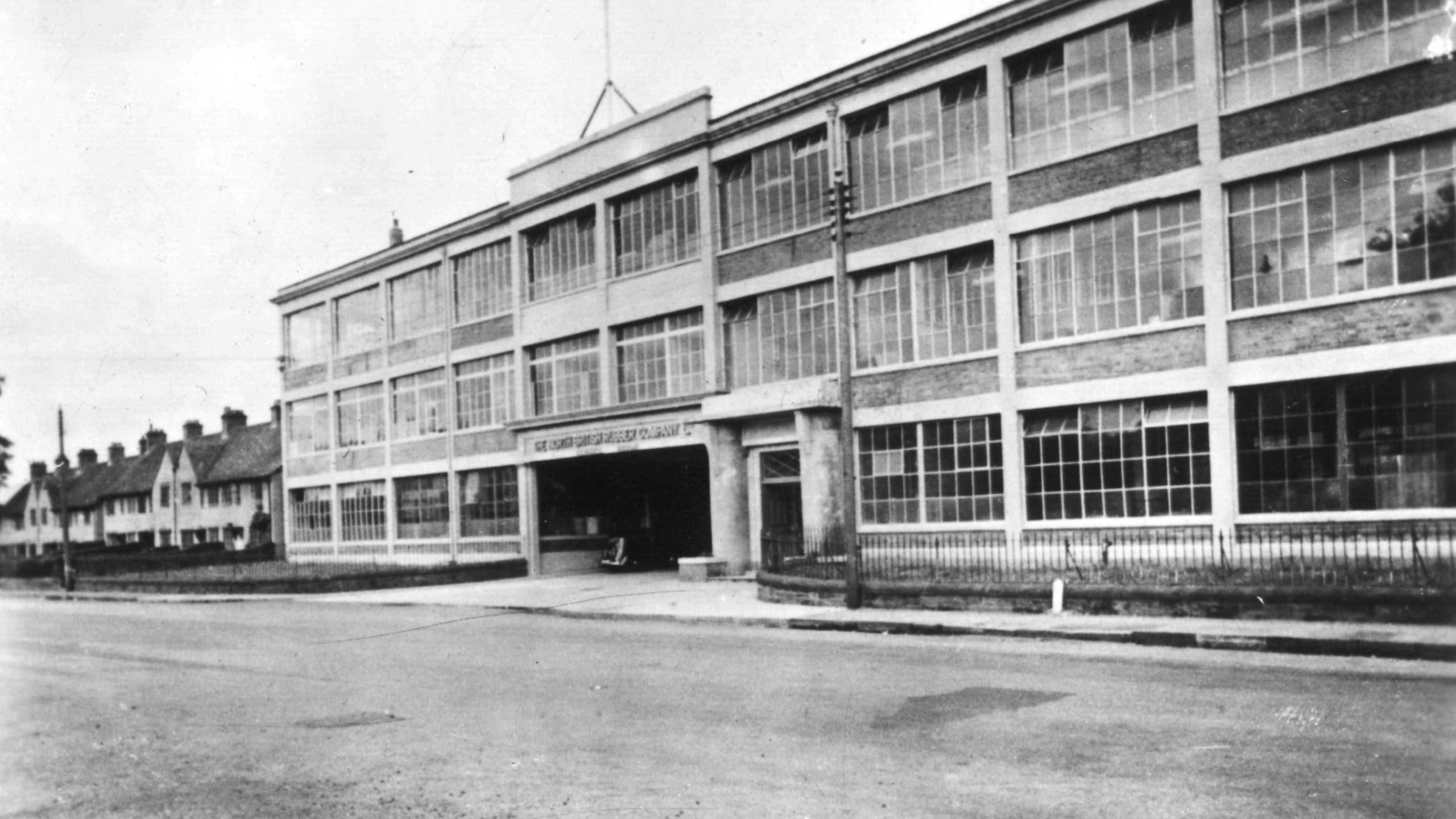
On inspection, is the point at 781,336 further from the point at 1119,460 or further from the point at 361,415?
the point at 361,415

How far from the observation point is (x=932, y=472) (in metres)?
24.3

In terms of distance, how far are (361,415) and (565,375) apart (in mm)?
12893

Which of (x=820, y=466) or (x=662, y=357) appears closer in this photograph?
(x=820, y=466)

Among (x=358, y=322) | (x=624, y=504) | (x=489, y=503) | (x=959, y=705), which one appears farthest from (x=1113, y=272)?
(x=358, y=322)

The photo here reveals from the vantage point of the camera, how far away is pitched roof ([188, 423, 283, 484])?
63.1m

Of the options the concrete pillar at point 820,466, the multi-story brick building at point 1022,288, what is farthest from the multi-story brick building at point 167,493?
the concrete pillar at point 820,466

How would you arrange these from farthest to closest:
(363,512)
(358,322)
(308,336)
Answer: (308,336) < (358,322) < (363,512)

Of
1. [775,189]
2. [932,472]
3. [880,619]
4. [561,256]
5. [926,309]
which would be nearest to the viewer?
[880,619]

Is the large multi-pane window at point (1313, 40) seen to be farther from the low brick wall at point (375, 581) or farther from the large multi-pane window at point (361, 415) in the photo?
the large multi-pane window at point (361, 415)

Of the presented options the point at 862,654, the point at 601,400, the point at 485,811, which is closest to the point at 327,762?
the point at 485,811

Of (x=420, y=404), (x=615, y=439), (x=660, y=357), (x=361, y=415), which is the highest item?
(x=660, y=357)

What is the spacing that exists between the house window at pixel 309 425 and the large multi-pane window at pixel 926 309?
2700cm

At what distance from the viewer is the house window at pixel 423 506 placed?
129 feet

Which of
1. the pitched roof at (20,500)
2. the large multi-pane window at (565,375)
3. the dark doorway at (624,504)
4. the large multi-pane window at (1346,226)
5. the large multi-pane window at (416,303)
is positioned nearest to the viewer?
the large multi-pane window at (1346,226)
